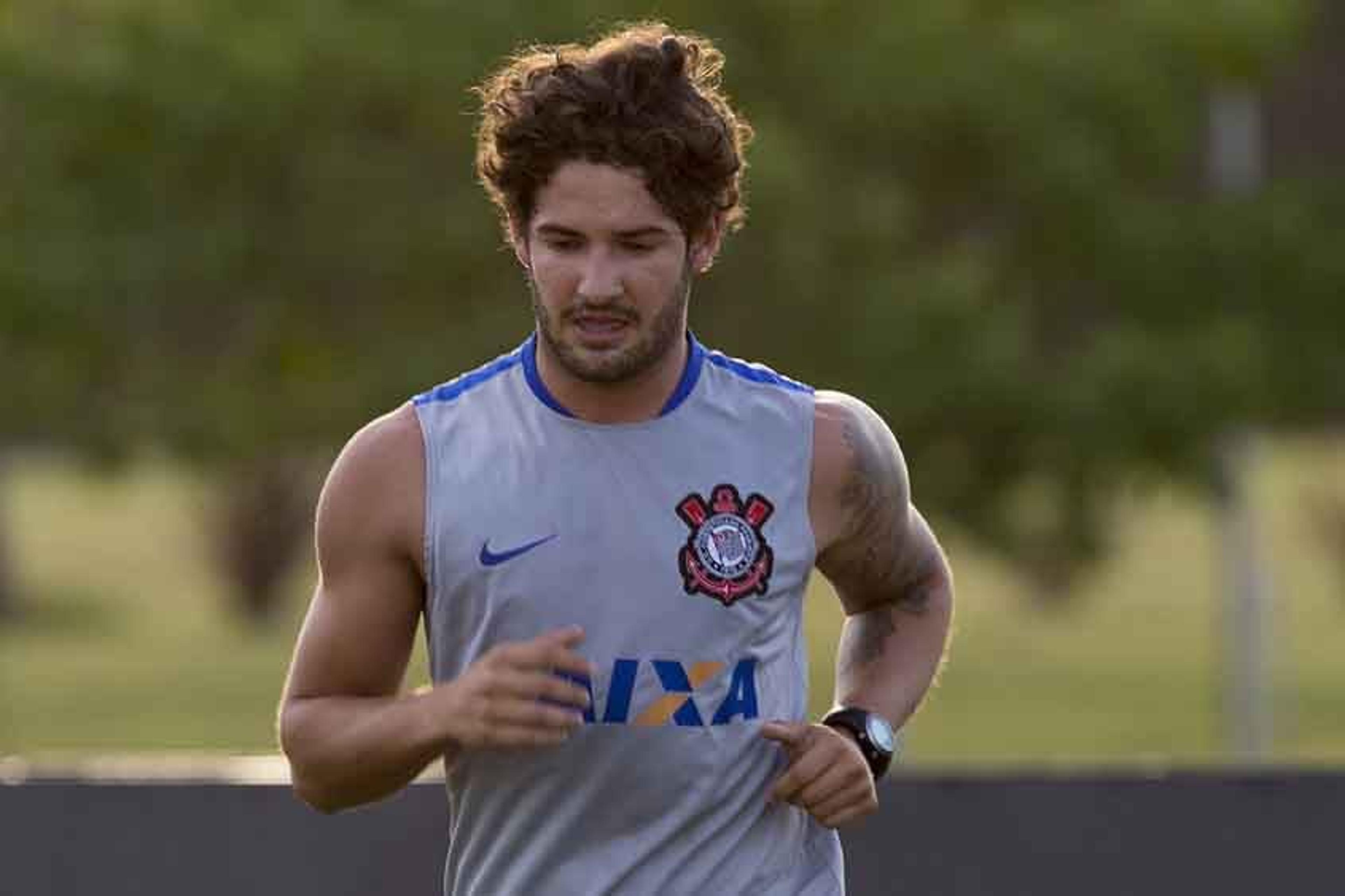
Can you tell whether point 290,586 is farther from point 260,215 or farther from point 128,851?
point 128,851

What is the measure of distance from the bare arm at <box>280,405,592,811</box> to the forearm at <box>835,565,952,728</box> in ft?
2.52

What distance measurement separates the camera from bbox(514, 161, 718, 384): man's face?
15.9ft

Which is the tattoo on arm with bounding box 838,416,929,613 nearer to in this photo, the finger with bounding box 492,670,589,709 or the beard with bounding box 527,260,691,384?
the beard with bounding box 527,260,691,384

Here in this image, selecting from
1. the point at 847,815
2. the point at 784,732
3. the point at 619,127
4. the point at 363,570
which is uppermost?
the point at 619,127

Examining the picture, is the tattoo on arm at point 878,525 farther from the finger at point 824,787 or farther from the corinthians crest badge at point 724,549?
the finger at point 824,787

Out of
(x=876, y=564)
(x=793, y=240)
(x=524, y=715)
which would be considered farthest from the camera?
(x=793, y=240)

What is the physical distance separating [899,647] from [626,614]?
2.36 ft

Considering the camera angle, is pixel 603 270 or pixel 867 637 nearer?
pixel 603 270

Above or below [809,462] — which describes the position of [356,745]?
below

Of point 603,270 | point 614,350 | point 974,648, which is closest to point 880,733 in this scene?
point 614,350

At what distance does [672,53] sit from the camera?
511 cm

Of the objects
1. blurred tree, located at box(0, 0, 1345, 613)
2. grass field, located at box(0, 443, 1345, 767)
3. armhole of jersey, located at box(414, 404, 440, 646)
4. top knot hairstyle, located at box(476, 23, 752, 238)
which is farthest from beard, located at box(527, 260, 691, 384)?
grass field, located at box(0, 443, 1345, 767)

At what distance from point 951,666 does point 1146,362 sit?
16.2 m

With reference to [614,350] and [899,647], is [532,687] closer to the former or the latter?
[614,350]
